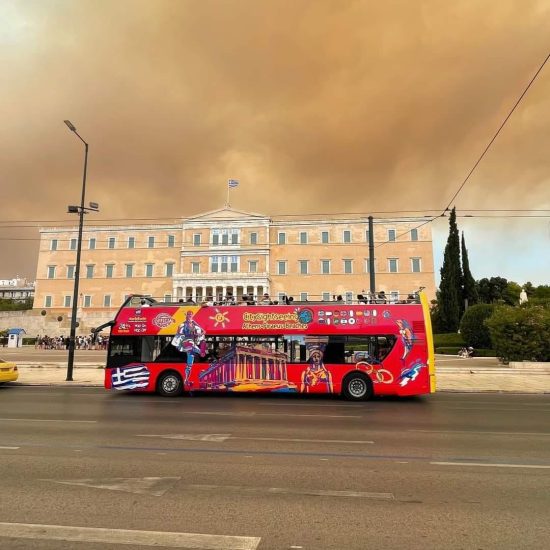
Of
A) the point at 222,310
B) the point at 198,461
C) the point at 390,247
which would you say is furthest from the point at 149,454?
the point at 390,247

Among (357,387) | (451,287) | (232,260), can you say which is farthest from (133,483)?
(232,260)

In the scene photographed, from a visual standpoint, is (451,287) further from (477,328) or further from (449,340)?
(477,328)

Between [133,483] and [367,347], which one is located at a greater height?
[367,347]

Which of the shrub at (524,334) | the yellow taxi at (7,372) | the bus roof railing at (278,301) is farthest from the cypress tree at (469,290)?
the yellow taxi at (7,372)

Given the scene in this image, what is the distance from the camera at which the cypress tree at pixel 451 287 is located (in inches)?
1969

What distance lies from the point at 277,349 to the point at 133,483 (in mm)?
10433

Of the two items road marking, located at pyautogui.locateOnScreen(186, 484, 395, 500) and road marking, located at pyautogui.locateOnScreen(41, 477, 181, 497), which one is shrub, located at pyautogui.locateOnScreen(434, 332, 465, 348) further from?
road marking, located at pyautogui.locateOnScreen(41, 477, 181, 497)

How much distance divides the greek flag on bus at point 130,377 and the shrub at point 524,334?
2100cm

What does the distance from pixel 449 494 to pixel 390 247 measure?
241 feet

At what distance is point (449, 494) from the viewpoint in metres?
5.35

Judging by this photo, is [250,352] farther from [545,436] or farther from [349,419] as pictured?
[545,436]

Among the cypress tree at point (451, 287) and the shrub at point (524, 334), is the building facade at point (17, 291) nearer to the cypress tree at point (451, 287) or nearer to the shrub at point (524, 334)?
the cypress tree at point (451, 287)

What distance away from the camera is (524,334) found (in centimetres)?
2603

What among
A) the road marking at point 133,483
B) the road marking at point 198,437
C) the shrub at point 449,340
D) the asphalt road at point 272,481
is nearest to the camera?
the asphalt road at point 272,481
